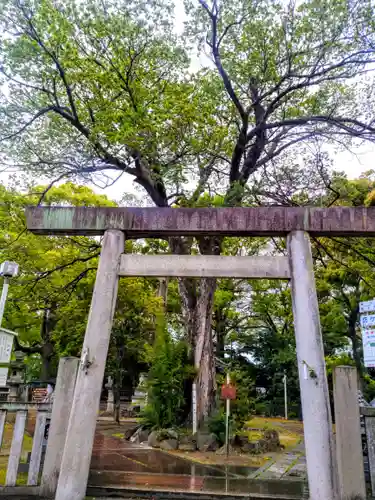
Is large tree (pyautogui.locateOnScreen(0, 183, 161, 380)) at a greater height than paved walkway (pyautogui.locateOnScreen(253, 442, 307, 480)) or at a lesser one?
greater

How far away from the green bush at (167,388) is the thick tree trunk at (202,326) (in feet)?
1.21

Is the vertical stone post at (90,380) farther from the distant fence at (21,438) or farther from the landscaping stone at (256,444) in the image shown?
the landscaping stone at (256,444)

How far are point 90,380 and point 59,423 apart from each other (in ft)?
2.17

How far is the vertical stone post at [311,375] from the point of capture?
4.34 metres

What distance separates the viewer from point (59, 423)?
15.7 feet

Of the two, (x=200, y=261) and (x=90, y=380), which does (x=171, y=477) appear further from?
(x=200, y=261)

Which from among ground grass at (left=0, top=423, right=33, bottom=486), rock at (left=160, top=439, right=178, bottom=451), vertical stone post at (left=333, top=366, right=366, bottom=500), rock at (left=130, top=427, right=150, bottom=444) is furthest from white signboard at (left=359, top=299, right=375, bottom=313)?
rock at (left=130, top=427, right=150, bottom=444)

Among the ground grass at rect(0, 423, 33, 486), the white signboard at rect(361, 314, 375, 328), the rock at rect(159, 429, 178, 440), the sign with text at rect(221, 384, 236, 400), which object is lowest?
the ground grass at rect(0, 423, 33, 486)

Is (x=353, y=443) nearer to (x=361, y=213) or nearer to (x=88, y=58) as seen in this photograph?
(x=361, y=213)

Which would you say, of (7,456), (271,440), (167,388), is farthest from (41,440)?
(271,440)

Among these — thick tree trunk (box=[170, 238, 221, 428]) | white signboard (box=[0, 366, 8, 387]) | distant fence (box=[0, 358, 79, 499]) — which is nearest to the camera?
distant fence (box=[0, 358, 79, 499])

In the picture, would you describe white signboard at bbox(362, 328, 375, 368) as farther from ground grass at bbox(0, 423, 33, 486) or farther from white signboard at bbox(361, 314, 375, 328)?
ground grass at bbox(0, 423, 33, 486)

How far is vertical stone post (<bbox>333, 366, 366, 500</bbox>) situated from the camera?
14.0 ft

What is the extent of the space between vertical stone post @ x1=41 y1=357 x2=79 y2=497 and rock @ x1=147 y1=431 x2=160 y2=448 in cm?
580
